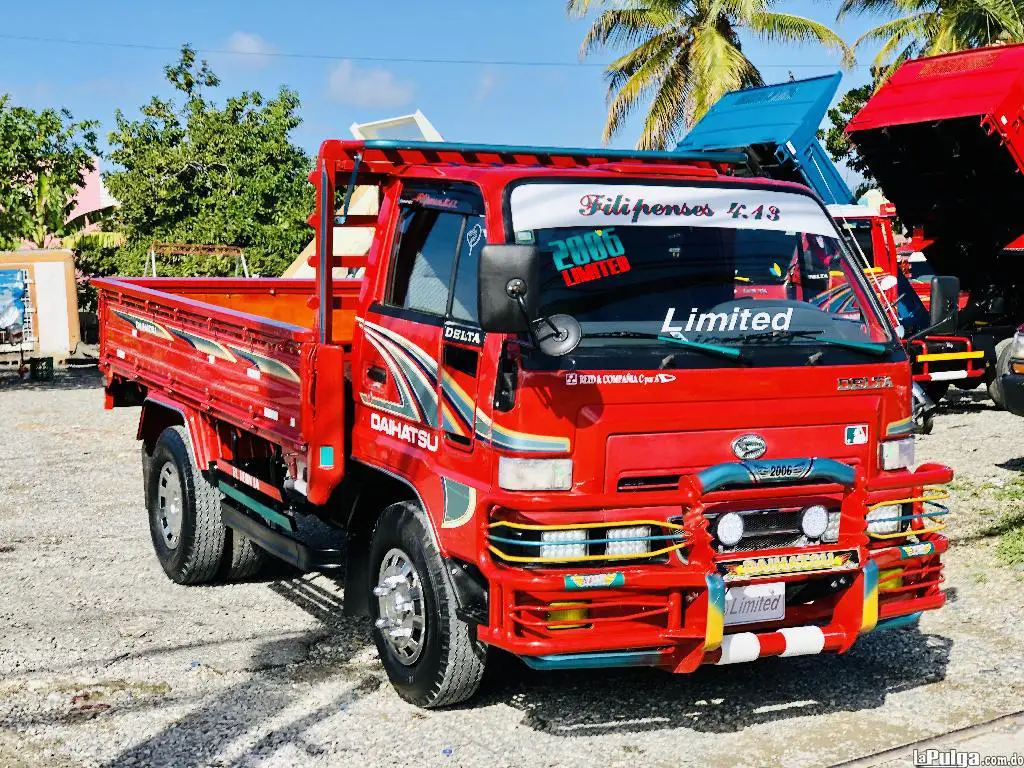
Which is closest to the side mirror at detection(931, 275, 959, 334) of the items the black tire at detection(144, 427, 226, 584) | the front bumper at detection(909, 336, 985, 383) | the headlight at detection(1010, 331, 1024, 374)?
the black tire at detection(144, 427, 226, 584)

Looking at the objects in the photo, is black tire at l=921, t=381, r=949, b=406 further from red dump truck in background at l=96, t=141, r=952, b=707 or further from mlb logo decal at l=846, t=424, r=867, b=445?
mlb logo decal at l=846, t=424, r=867, b=445

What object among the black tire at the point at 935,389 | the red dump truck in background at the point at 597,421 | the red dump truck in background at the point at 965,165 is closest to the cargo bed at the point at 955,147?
the red dump truck in background at the point at 965,165

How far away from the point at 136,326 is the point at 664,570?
15.4 feet

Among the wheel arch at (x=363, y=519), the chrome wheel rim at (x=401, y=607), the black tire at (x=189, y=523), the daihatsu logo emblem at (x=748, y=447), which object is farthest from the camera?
the black tire at (x=189, y=523)

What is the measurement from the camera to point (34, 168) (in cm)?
2362

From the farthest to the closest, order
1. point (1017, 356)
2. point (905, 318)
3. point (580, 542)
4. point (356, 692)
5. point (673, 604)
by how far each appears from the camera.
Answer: point (905, 318)
point (1017, 356)
point (356, 692)
point (673, 604)
point (580, 542)

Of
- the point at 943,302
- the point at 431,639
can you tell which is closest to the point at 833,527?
the point at 943,302

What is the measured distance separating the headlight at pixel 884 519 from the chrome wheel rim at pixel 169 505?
4195 mm

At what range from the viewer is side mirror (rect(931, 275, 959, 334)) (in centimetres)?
586

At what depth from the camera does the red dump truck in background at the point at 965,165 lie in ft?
44.4

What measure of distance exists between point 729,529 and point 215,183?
78.0 feet

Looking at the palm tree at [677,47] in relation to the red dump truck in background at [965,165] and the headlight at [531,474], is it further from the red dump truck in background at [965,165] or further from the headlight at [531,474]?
the headlight at [531,474]

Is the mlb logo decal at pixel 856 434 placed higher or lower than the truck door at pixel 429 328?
lower

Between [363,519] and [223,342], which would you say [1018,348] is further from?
[223,342]
